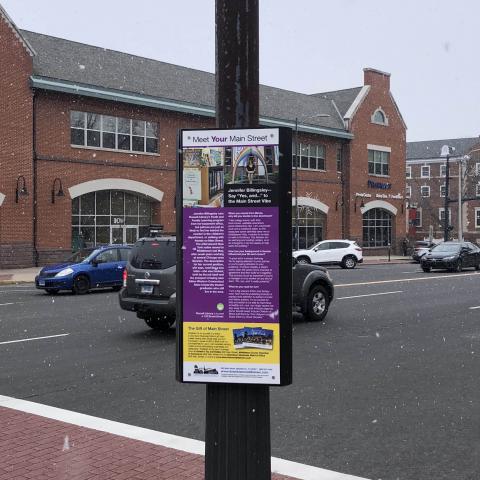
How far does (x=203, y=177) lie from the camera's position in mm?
3855

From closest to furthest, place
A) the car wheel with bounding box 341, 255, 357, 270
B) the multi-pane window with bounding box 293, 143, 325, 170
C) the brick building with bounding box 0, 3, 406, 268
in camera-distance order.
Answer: the brick building with bounding box 0, 3, 406, 268 < the car wheel with bounding box 341, 255, 357, 270 < the multi-pane window with bounding box 293, 143, 325, 170

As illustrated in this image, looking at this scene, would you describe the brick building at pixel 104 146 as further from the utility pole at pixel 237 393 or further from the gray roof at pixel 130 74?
the utility pole at pixel 237 393

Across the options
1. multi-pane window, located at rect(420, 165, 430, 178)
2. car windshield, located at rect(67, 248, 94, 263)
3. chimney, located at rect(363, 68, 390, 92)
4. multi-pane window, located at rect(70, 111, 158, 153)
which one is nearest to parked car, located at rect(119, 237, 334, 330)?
car windshield, located at rect(67, 248, 94, 263)

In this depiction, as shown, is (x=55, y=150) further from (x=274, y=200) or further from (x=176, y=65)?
(x=274, y=200)

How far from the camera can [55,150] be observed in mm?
31281

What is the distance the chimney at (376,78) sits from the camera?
161ft

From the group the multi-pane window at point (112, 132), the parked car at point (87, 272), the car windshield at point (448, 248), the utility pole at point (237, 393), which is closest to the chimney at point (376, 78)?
the car windshield at point (448, 248)

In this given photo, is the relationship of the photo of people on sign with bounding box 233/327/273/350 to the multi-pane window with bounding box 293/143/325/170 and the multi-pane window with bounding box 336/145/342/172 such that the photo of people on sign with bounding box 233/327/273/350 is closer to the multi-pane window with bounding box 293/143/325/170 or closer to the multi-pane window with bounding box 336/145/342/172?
the multi-pane window with bounding box 293/143/325/170

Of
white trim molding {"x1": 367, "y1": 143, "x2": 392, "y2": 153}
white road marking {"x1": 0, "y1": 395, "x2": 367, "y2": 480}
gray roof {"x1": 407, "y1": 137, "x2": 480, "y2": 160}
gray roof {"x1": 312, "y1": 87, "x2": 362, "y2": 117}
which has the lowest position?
white road marking {"x1": 0, "y1": 395, "x2": 367, "y2": 480}

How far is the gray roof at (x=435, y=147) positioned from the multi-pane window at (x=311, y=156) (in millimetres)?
43829

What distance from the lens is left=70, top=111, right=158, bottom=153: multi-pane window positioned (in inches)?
1277

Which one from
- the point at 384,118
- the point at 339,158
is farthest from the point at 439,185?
the point at 339,158

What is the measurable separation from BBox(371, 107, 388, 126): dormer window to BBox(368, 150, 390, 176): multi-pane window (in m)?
2.12

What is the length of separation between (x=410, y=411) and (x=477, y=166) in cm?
8118
